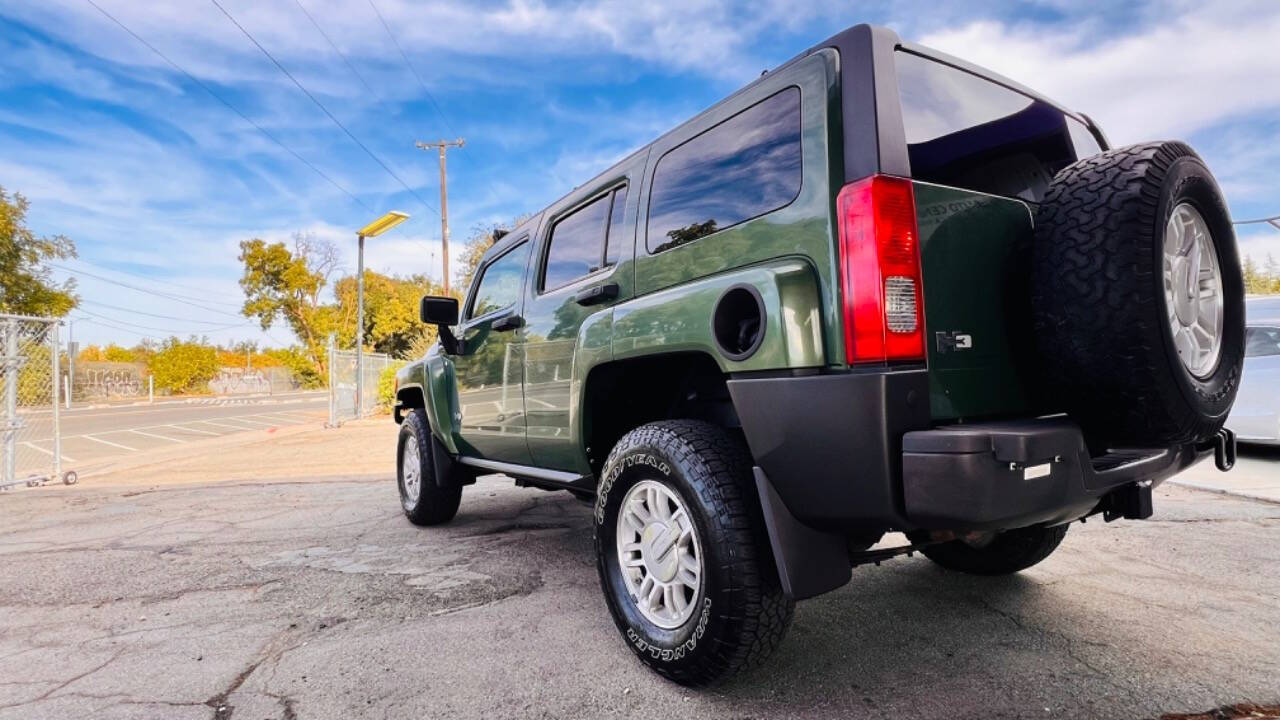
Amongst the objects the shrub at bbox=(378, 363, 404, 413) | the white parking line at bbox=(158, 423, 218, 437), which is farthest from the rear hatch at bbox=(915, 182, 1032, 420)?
the shrub at bbox=(378, 363, 404, 413)

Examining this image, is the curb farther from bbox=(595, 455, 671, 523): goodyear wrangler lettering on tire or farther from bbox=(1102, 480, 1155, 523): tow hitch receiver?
bbox=(595, 455, 671, 523): goodyear wrangler lettering on tire

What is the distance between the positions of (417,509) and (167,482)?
16.2 ft

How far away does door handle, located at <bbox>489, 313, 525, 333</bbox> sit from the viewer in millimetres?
3626

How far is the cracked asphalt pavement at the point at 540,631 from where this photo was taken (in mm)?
2137

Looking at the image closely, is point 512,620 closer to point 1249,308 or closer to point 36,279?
point 1249,308

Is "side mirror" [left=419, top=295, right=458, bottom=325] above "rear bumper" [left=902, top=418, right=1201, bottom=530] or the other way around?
above

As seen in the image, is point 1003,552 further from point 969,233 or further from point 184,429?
point 184,429

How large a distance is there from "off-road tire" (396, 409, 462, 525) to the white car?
320 inches

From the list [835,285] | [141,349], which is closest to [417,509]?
[835,285]

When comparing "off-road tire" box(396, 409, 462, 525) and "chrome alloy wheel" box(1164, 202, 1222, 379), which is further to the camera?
"off-road tire" box(396, 409, 462, 525)

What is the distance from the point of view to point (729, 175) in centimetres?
237

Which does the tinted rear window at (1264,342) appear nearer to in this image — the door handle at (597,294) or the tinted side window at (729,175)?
the tinted side window at (729,175)

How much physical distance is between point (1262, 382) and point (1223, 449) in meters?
7.00

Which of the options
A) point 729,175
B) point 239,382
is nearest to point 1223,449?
point 729,175
